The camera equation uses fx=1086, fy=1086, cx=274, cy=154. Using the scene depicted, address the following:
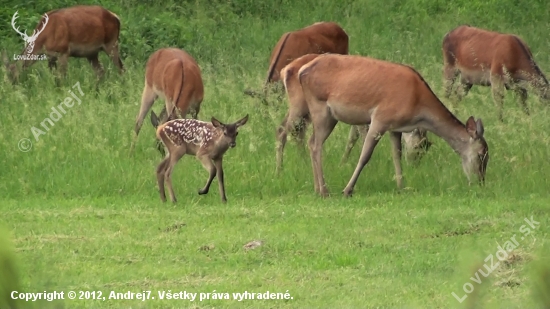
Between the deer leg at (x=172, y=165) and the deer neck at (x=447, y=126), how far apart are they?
98.8 inches

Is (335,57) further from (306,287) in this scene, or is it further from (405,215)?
(306,287)

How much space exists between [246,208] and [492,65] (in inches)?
236

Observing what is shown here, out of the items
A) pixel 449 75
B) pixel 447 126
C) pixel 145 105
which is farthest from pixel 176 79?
pixel 449 75

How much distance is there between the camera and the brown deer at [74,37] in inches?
637

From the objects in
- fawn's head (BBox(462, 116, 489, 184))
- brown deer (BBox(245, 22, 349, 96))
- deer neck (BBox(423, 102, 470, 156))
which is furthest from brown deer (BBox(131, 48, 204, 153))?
fawn's head (BBox(462, 116, 489, 184))

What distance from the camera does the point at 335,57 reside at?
11.1 m

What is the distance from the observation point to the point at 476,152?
36.1 feet

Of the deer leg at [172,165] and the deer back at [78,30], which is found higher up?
Result: the deer leg at [172,165]

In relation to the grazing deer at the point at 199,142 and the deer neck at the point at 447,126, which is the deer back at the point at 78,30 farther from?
the deer neck at the point at 447,126

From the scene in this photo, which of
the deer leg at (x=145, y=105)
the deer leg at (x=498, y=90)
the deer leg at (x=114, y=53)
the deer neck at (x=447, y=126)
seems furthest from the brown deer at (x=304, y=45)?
the deer leg at (x=114, y=53)

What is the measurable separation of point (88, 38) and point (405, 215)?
834 cm

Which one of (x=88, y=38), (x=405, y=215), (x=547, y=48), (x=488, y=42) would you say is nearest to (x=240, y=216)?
(x=405, y=215)

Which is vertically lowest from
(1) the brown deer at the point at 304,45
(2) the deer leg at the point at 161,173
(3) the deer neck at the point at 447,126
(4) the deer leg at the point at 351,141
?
(4) the deer leg at the point at 351,141

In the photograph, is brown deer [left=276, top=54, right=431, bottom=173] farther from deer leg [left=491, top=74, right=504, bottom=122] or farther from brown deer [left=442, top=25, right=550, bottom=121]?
brown deer [left=442, top=25, right=550, bottom=121]
